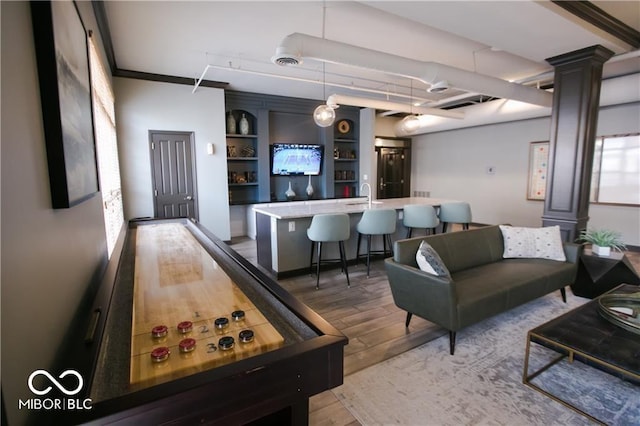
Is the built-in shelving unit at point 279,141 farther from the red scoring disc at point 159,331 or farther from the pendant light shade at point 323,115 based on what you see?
the red scoring disc at point 159,331

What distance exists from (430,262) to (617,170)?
17.6 ft

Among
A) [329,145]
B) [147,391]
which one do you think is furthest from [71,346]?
[329,145]

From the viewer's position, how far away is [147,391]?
0.83 meters

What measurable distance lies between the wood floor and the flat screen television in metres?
3.24

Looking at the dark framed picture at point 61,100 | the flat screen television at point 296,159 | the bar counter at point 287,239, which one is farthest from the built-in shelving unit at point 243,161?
the dark framed picture at point 61,100

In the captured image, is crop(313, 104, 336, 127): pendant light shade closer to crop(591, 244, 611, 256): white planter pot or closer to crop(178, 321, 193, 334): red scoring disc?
crop(591, 244, 611, 256): white planter pot

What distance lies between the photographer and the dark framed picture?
112 centimetres

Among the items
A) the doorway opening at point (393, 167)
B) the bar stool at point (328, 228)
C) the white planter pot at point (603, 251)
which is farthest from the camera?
the doorway opening at point (393, 167)

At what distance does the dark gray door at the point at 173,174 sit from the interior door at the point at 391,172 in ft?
17.3

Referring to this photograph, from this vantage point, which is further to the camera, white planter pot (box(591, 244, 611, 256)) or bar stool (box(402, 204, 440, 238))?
bar stool (box(402, 204, 440, 238))

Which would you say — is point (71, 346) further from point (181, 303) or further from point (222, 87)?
point (222, 87)

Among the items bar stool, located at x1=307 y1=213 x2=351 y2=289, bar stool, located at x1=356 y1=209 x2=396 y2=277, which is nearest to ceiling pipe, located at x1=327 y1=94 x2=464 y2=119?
bar stool, located at x1=356 y1=209 x2=396 y2=277

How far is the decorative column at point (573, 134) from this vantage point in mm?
3902

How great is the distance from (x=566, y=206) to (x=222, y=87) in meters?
5.71
